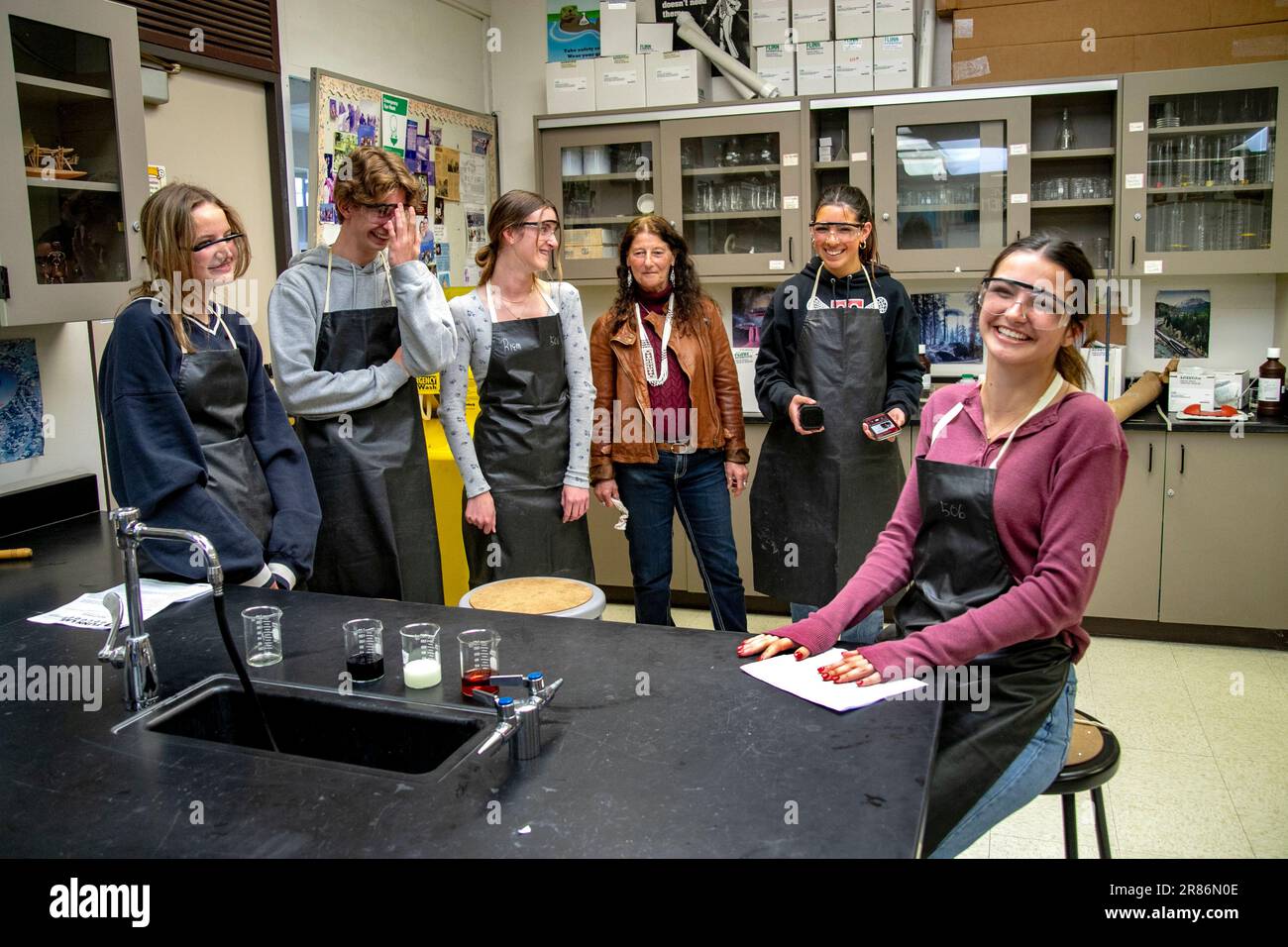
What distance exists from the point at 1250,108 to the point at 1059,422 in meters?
3.16

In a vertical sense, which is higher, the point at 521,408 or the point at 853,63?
the point at 853,63

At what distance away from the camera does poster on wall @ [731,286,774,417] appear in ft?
16.7

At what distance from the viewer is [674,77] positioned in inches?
182

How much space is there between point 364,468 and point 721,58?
290 cm

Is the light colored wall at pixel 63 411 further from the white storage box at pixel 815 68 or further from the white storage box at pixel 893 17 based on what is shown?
the white storage box at pixel 893 17

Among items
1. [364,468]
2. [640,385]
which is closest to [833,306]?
[640,385]

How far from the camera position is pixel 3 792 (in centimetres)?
134

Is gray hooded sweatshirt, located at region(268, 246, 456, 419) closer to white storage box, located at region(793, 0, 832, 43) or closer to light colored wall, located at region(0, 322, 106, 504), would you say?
light colored wall, located at region(0, 322, 106, 504)

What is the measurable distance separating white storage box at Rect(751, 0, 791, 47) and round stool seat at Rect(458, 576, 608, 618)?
300 centimetres

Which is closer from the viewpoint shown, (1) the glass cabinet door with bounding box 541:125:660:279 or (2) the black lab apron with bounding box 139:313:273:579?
(2) the black lab apron with bounding box 139:313:273:579

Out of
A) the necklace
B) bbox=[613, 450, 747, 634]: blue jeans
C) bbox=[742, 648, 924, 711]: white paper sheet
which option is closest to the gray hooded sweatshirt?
the necklace

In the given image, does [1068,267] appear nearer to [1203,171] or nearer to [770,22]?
[1203,171]

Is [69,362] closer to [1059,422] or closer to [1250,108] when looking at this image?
[1059,422]

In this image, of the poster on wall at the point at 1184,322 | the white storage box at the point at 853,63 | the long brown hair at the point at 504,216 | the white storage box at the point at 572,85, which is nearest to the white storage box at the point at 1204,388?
the poster on wall at the point at 1184,322
